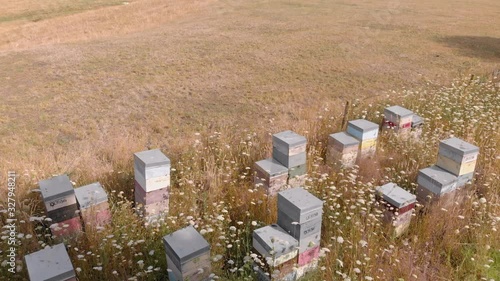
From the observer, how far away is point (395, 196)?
4.60 m

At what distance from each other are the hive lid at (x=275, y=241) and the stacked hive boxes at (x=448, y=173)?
2.16 m

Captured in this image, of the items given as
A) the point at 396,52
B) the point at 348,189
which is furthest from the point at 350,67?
the point at 348,189

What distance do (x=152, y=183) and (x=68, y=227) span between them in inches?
40.8

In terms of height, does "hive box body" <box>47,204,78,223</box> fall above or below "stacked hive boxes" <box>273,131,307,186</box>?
below

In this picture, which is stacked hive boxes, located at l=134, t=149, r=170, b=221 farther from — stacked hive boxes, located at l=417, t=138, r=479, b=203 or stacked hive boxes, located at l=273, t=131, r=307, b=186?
stacked hive boxes, located at l=417, t=138, r=479, b=203

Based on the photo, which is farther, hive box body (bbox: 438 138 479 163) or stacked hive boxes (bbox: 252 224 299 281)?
hive box body (bbox: 438 138 479 163)

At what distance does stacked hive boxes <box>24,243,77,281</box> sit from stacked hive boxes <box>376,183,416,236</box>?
3.38 meters

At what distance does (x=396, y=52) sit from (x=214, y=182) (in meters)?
13.4

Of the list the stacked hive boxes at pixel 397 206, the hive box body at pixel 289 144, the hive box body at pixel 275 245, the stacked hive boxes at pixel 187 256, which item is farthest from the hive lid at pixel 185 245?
the stacked hive boxes at pixel 397 206

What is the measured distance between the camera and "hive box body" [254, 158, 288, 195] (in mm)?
5082

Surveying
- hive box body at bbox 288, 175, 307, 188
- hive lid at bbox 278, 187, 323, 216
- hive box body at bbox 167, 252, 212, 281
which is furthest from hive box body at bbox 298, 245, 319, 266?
hive box body at bbox 288, 175, 307, 188

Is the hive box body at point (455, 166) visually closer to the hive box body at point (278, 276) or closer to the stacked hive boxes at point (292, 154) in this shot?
the stacked hive boxes at point (292, 154)

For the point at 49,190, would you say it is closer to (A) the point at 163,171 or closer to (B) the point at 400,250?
(A) the point at 163,171

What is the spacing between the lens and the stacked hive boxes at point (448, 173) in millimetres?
4906
